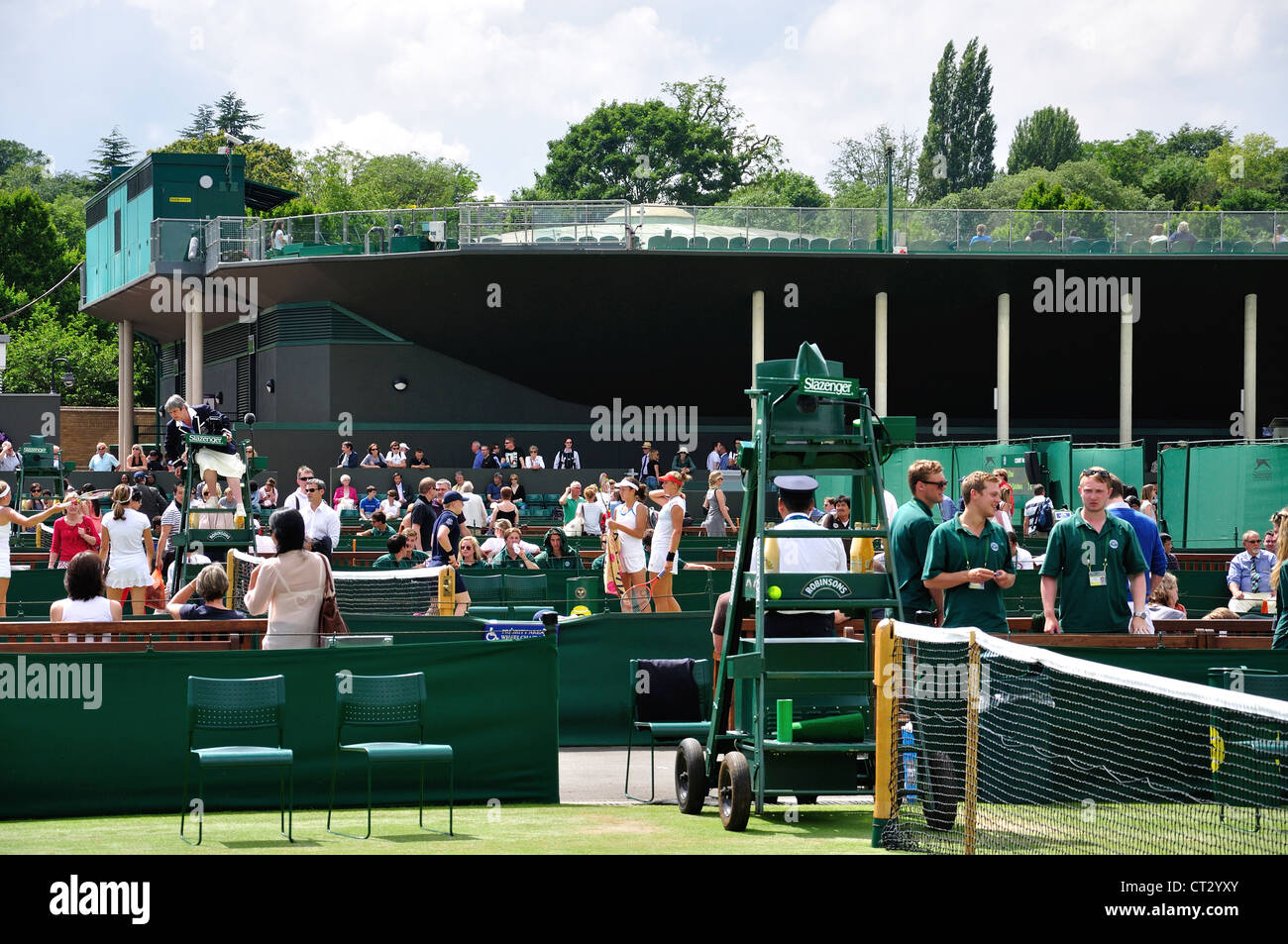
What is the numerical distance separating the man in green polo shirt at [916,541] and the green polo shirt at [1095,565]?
114cm

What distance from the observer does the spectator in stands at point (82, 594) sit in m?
11.0

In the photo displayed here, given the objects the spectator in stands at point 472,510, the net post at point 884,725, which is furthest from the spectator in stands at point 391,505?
the net post at point 884,725

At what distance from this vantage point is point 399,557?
1619 centimetres

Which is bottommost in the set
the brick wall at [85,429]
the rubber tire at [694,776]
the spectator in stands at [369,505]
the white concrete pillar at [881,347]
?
the rubber tire at [694,776]

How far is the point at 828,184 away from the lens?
9550 centimetres

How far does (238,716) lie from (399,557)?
271 inches

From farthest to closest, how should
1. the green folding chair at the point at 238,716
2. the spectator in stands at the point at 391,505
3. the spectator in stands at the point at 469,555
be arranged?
1. the spectator in stands at the point at 391,505
2. the spectator in stands at the point at 469,555
3. the green folding chair at the point at 238,716

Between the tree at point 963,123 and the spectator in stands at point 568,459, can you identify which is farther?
the tree at point 963,123

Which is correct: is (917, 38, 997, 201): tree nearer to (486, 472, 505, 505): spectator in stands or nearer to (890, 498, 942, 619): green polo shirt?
(486, 472, 505, 505): spectator in stands

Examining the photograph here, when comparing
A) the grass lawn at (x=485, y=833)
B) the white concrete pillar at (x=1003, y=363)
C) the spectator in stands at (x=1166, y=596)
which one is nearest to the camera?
the grass lawn at (x=485, y=833)

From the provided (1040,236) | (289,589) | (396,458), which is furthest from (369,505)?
(289,589)

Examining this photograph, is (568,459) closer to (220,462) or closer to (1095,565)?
(220,462)

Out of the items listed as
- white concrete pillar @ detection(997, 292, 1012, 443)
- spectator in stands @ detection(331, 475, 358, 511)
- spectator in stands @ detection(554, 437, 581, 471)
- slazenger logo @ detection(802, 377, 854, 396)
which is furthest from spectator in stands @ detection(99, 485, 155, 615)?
white concrete pillar @ detection(997, 292, 1012, 443)

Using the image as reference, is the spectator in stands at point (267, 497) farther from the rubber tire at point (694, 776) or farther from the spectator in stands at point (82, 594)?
the rubber tire at point (694, 776)
